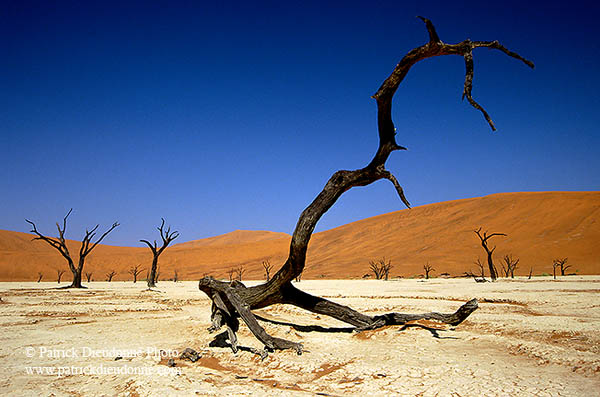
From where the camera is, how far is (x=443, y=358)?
4.92 m

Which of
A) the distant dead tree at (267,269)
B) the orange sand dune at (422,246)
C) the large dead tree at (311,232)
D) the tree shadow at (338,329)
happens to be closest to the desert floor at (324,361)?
the tree shadow at (338,329)

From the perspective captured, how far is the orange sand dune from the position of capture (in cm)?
4337

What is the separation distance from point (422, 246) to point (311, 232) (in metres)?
50.6

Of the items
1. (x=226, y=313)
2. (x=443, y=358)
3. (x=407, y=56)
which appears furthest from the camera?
(x=226, y=313)

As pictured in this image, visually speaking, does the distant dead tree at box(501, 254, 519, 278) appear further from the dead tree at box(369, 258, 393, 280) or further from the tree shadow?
the tree shadow

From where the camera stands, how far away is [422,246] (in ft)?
176

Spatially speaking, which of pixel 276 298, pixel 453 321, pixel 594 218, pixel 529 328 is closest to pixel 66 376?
pixel 276 298

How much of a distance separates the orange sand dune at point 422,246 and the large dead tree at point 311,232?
121 feet

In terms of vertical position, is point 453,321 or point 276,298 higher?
point 276,298

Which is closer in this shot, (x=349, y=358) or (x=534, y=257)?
(x=349, y=358)

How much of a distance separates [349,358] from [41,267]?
62.7 meters

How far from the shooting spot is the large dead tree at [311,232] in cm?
555

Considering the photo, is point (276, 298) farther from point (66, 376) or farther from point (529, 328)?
point (529, 328)

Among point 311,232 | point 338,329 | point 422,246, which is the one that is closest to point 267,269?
point 338,329
